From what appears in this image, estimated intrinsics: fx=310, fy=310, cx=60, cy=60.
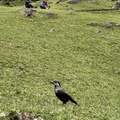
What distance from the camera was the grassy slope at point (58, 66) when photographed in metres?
17.1

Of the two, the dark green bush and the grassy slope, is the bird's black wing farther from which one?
the dark green bush

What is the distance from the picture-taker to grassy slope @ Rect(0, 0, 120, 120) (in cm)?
1712

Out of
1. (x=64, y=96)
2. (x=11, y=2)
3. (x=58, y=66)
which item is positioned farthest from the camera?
(x=11, y=2)

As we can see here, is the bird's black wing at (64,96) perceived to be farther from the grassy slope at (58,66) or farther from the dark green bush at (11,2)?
the dark green bush at (11,2)

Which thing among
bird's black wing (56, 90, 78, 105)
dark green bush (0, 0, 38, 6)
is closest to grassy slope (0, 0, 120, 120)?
bird's black wing (56, 90, 78, 105)

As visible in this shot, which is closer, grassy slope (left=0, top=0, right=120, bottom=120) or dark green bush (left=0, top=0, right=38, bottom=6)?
grassy slope (left=0, top=0, right=120, bottom=120)

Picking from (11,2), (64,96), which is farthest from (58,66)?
(11,2)

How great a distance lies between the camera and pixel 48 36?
4188 cm

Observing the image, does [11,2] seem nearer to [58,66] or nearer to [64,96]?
[58,66]

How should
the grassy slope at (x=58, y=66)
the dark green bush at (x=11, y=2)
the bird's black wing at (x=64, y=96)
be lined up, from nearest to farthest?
the bird's black wing at (x=64, y=96)
the grassy slope at (x=58, y=66)
the dark green bush at (x=11, y=2)

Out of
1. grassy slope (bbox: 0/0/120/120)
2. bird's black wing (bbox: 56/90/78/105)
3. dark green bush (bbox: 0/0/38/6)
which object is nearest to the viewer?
bird's black wing (bbox: 56/90/78/105)

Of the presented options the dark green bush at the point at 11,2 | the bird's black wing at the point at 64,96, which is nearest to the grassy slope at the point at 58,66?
the bird's black wing at the point at 64,96

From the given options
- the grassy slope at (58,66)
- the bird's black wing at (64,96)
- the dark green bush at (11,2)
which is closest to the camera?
the bird's black wing at (64,96)

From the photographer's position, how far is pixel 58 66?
30938 millimetres
